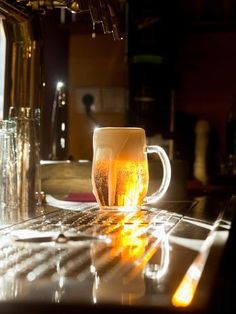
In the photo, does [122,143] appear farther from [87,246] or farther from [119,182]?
[87,246]

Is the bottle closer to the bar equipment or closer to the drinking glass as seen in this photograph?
the bar equipment

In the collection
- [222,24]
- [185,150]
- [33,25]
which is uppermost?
[222,24]

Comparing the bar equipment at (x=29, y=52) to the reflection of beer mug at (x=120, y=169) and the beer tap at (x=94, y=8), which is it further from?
the reflection of beer mug at (x=120, y=169)

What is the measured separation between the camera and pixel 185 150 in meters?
3.28

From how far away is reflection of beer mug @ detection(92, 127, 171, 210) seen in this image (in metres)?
1.09

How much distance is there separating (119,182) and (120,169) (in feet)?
0.08

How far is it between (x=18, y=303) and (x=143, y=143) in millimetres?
741

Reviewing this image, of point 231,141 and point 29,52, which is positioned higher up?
point 29,52

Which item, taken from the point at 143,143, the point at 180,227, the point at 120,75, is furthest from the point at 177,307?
the point at 120,75

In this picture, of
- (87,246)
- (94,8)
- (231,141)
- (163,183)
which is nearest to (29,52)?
(94,8)

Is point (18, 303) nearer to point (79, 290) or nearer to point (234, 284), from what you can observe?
point (79, 290)

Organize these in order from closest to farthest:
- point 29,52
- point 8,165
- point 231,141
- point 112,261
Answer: point 112,261 → point 8,165 → point 29,52 → point 231,141

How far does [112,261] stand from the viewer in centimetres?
58

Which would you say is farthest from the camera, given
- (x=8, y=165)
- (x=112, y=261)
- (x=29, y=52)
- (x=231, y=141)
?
(x=231, y=141)
